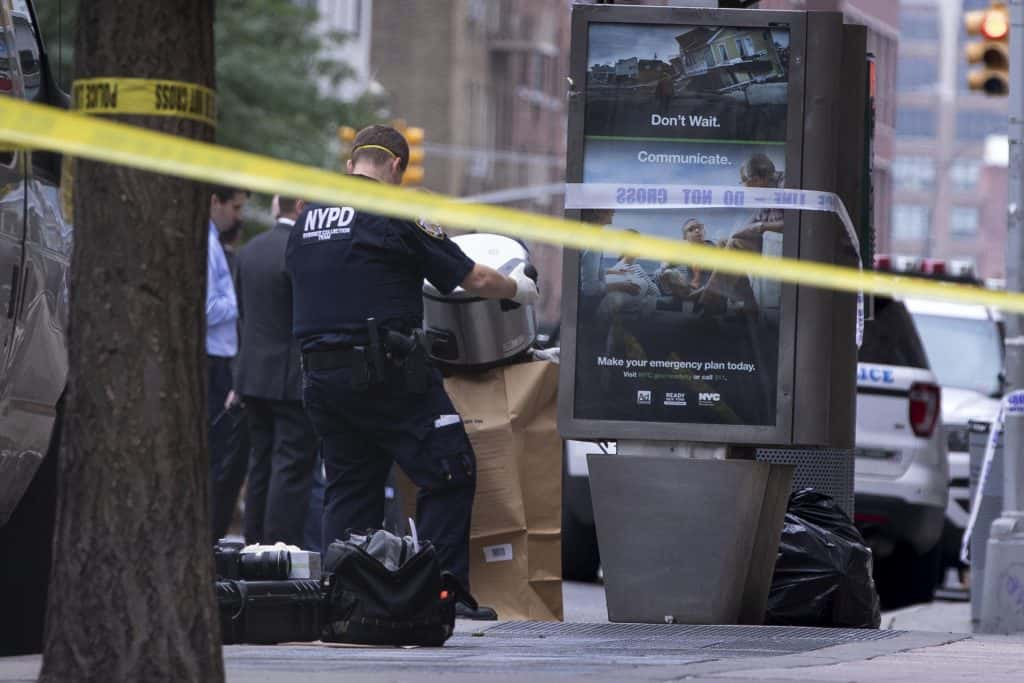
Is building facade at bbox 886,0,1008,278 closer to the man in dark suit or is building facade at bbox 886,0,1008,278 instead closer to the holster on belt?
the man in dark suit

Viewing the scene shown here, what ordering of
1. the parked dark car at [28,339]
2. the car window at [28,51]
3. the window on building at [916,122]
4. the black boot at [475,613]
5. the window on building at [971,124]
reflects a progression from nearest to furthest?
the parked dark car at [28,339] < the car window at [28,51] < the black boot at [475,613] < the window on building at [916,122] < the window on building at [971,124]

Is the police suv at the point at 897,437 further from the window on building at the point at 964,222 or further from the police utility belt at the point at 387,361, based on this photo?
the window on building at the point at 964,222

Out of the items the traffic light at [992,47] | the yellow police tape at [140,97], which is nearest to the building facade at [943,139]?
the traffic light at [992,47]

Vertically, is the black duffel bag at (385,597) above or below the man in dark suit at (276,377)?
below

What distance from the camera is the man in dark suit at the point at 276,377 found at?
11.1m

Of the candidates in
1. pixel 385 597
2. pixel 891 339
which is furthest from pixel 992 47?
pixel 385 597

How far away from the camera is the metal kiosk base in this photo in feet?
27.2


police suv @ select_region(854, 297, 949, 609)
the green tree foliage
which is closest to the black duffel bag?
police suv @ select_region(854, 297, 949, 609)

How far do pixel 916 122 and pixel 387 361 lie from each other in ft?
537

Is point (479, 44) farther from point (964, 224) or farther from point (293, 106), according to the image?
point (964, 224)

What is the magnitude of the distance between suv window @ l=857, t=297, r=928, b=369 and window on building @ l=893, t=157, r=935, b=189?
15349cm

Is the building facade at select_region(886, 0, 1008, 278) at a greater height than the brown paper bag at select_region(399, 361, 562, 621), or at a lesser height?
greater

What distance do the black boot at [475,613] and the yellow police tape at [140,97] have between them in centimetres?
410

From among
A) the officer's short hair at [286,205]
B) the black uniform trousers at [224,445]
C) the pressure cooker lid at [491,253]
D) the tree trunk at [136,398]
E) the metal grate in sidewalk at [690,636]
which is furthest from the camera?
the black uniform trousers at [224,445]
